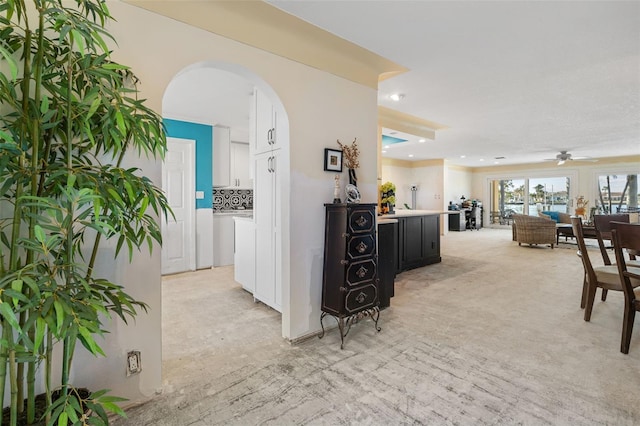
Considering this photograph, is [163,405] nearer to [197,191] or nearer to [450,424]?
[450,424]

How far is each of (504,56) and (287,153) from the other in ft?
Answer: 6.91

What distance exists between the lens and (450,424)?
1.51 metres

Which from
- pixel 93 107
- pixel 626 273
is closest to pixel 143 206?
pixel 93 107

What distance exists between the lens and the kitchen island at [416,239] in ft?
15.2

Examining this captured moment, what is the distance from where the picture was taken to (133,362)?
1652 millimetres

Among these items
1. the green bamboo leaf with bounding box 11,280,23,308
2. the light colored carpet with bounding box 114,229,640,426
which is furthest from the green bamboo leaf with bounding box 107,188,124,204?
the light colored carpet with bounding box 114,229,640,426

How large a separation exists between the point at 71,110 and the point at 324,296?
1.95 metres

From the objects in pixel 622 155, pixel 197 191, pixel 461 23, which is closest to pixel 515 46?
pixel 461 23

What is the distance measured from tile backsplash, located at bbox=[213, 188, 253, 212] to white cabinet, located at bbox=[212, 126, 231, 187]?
0.21 metres

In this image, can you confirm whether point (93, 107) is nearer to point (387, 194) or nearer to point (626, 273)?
point (626, 273)

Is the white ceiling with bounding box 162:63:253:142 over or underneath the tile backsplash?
over

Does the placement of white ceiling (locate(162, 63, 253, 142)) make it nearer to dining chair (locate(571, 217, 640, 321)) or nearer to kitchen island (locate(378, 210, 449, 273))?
kitchen island (locate(378, 210, 449, 273))

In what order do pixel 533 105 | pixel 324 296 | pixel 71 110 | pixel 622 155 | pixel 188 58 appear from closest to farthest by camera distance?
pixel 71 110 → pixel 188 58 → pixel 324 296 → pixel 533 105 → pixel 622 155

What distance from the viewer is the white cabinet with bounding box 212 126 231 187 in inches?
196
